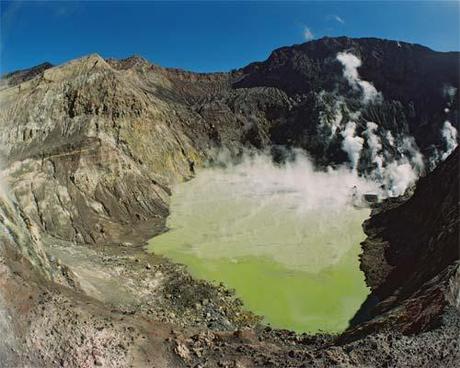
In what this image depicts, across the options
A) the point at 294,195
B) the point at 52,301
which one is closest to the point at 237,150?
the point at 294,195

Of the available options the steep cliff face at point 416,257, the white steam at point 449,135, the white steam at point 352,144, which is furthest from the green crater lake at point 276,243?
the white steam at point 449,135

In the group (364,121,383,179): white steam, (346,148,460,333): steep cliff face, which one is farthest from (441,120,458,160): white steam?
(346,148,460,333): steep cliff face

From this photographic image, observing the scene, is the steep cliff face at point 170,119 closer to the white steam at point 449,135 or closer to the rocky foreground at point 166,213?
the rocky foreground at point 166,213

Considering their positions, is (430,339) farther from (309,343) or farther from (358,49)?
(358,49)

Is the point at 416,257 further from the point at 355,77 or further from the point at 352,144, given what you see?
the point at 355,77

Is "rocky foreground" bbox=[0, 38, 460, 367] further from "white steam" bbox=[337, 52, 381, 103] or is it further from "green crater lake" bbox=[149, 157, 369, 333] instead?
"green crater lake" bbox=[149, 157, 369, 333]
